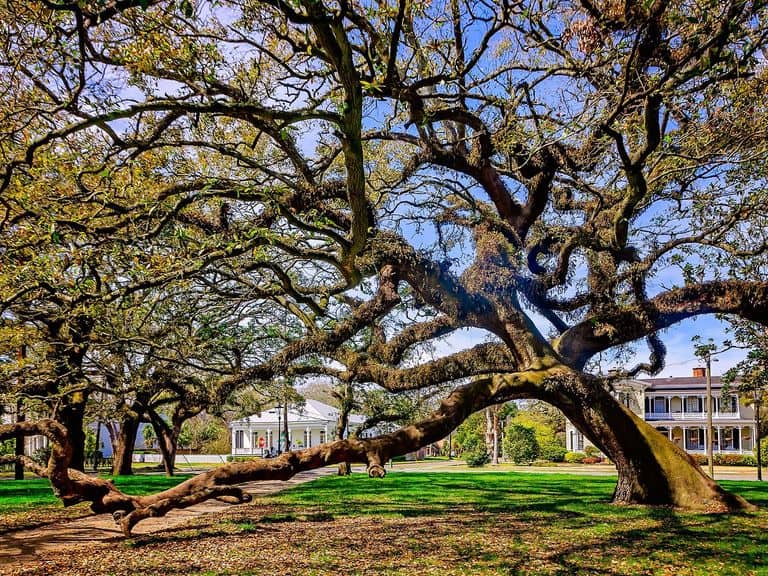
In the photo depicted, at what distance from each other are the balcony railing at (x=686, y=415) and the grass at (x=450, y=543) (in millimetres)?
39748

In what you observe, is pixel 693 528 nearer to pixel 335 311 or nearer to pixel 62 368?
pixel 335 311

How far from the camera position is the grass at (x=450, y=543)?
6.85 m

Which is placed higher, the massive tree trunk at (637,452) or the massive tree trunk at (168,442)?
the massive tree trunk at (637,452)

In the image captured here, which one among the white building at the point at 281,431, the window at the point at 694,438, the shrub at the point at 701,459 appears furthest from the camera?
the white building at the point at 281,431

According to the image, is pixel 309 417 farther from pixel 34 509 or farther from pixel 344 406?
pixel 34 509

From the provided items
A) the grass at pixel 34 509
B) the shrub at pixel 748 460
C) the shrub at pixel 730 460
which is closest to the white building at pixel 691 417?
the shrub at pixel 730 460

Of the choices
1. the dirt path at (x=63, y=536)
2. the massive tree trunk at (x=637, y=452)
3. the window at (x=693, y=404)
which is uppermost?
the massive tree trunk at (x=637, y=452)

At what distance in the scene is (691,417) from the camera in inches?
1922

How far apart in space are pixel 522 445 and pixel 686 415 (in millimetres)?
17908

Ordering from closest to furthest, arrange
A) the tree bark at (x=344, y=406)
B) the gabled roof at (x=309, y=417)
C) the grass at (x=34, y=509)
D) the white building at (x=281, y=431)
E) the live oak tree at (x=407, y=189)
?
the live oak tree at (x=407, y=189) → the grass at (x=34, y=509) → the tree bark at (x=344, y=406) → the gabled roof at (x=309, y=417) → the white building at (x=281, y=431)

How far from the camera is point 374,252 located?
35.9 ft

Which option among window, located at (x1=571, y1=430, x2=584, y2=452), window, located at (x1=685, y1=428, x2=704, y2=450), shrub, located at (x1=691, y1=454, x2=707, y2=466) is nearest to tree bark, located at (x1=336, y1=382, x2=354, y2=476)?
shrub, located at (x1=691, y1=454, x2=707, y2=466)

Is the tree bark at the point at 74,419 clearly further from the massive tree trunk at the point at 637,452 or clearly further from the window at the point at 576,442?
the window at the point at 576,442

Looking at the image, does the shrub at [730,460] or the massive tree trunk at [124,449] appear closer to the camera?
the massive tree trunk at [124,449]
